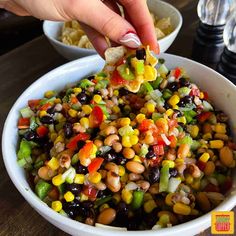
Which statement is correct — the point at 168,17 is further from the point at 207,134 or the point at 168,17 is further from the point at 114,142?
the point at 114,142

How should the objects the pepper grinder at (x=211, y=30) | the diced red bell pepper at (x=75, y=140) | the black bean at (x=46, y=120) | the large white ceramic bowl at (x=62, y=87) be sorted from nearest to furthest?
the large white ceramic bowl at (x=62, y=87) < the diced red bell pepper at (x=75, y=140) < the black bean at (x=46, y=120) < the pepper grinder at (x=211, y=30)

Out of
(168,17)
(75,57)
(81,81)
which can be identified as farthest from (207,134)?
(168,17)

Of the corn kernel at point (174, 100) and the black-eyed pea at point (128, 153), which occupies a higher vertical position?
the black-eyed pea at point (128, 153)

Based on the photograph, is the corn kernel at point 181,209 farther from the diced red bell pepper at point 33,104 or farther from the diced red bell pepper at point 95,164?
the diced red bell pepper at point 33,104

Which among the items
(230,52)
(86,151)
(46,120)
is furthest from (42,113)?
(230,52)

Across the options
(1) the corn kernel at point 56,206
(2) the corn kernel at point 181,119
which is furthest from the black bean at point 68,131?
(2) the corn kernel at point 181,119

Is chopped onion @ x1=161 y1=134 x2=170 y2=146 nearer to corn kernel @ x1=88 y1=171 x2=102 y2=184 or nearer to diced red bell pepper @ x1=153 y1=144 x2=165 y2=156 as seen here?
diced red bell pepper @ x1=153 y1=144 x2=165 y2=156

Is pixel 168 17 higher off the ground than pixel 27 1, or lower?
lower

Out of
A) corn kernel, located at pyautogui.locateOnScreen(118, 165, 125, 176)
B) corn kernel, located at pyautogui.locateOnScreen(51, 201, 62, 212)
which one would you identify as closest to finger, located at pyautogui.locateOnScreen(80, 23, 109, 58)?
corn kernel, located at pyautogui.locateOnScreen(118, 165, 125, 176)
